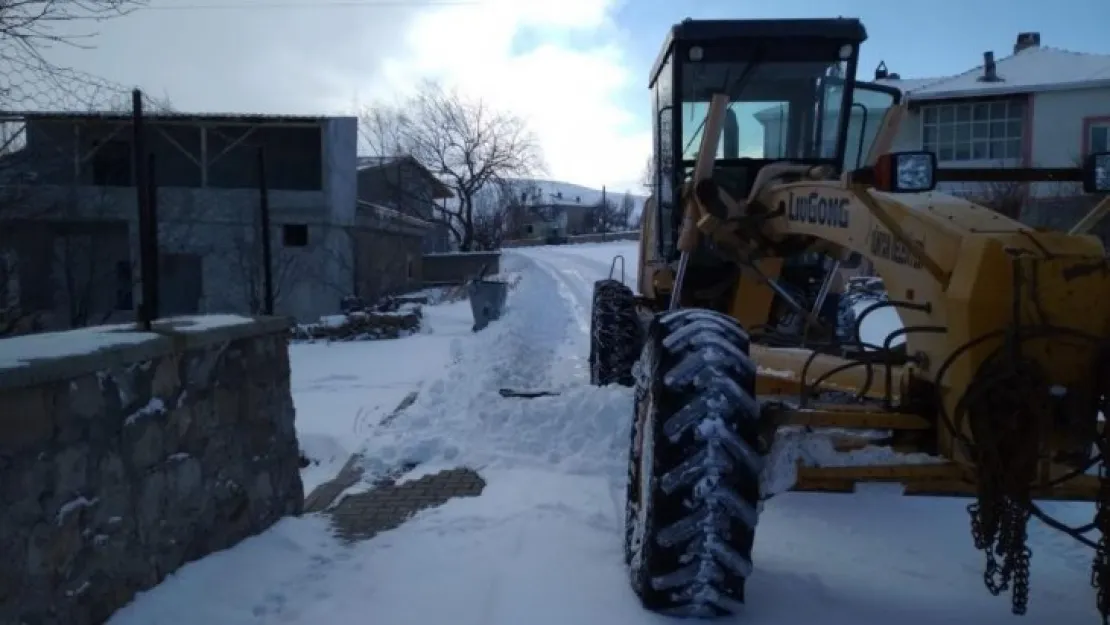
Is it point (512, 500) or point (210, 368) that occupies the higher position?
point (210, 368)

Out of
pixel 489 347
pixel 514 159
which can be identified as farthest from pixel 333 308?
pixel 514 159

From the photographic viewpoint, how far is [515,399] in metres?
7.73

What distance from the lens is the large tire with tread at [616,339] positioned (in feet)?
27.5

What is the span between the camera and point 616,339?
845 centimetres

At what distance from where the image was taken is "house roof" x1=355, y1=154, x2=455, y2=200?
43781 millimetres

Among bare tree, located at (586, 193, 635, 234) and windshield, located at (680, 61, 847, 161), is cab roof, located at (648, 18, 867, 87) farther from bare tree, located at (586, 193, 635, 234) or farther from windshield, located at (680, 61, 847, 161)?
bare tree, located at (586, 193, 635, 234)

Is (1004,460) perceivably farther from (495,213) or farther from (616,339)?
(495,213)

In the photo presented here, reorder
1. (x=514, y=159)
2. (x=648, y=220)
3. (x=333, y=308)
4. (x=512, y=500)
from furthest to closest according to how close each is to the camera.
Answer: (x=514, y=159) < (x=333, y=308) < (x=648, y=220) < (x=512, y=500)

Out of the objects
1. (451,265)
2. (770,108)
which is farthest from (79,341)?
(451,265)

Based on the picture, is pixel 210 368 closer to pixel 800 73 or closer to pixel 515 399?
pixel 515 399

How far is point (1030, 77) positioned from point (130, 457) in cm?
3437

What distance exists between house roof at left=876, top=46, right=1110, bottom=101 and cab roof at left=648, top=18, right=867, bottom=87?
2495 centimetres

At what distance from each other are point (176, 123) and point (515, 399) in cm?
1536

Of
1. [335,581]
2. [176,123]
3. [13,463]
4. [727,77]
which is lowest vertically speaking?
[335,581]
